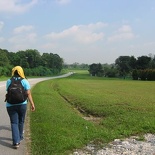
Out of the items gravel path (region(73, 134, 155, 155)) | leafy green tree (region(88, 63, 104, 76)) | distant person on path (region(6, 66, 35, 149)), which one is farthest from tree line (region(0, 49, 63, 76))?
gravel path (region(73, 134, 155, 155))

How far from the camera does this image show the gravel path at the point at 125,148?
6.36 meters

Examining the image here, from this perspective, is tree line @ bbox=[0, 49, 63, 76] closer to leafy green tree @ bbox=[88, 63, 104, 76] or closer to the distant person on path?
leafy green tree @ bbox=[88, 63, 104, 76]

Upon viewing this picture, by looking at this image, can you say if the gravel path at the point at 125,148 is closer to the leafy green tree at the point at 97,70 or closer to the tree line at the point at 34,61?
the tree line at the point at 34,61

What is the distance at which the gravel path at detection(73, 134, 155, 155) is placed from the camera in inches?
251

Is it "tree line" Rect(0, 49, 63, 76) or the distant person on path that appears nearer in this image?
the distant person on path

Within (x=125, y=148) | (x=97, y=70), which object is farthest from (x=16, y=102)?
(x=97, y=70)

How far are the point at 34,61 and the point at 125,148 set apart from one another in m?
128

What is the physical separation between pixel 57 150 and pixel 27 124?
3.61 metres

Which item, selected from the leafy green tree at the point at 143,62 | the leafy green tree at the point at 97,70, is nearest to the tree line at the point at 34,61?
the leafy green tree at the point at 97,70

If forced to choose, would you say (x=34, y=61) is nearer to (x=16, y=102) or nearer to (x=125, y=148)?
(x=16, y=102)

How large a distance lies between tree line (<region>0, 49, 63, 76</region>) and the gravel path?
9422cm

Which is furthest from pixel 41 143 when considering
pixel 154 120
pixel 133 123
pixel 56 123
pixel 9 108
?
pixel 154 120

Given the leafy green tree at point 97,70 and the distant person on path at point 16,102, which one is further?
the leafy green tree at point 97,70

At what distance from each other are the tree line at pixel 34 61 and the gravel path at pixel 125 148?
94.2 m
